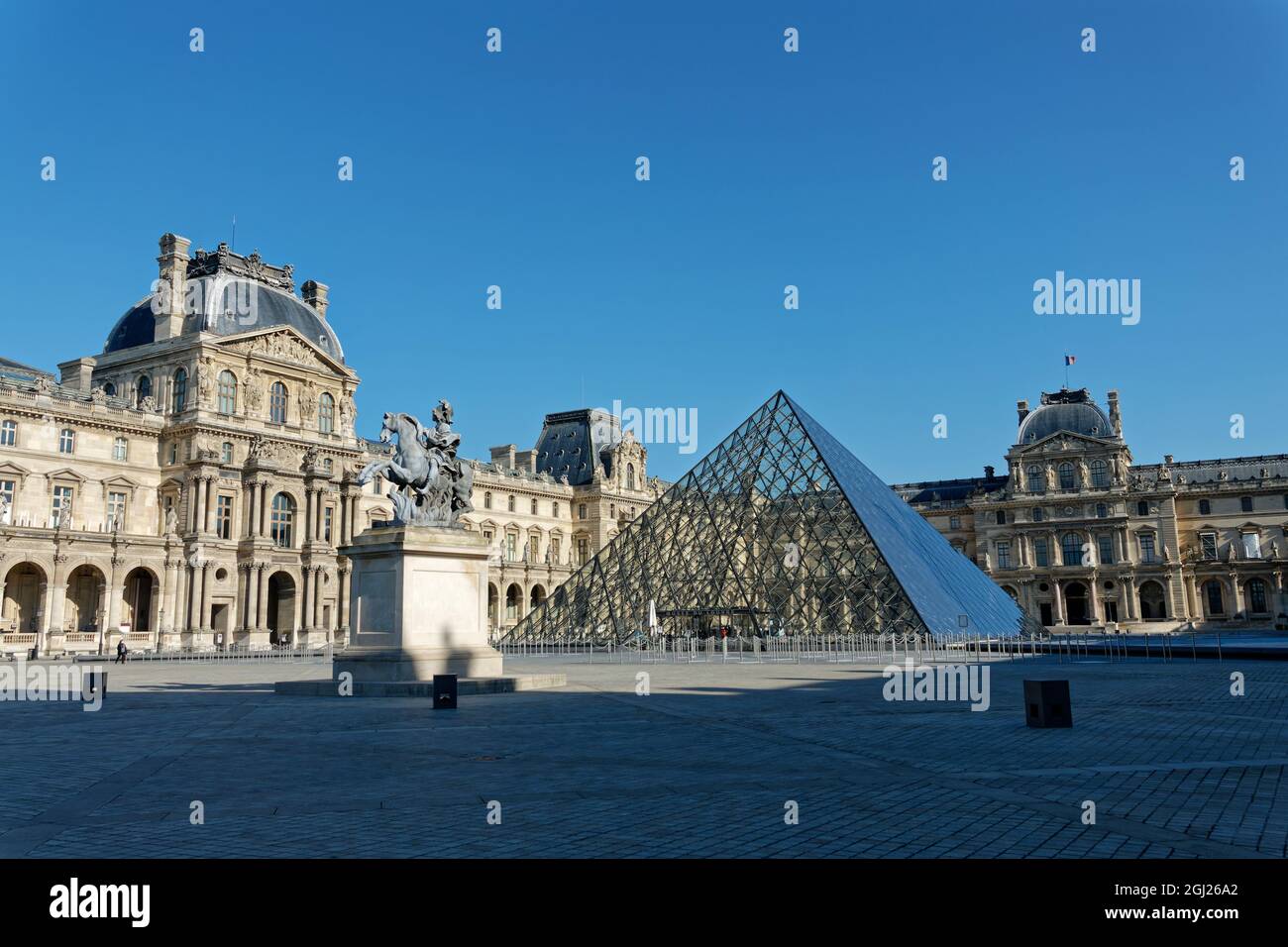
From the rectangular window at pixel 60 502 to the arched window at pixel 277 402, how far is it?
10.3 metres

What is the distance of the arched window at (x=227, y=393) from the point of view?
51438mm

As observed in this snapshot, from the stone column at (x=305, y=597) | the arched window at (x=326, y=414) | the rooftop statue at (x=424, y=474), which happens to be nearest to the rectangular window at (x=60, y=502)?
the stone column at (x=305, y=597)

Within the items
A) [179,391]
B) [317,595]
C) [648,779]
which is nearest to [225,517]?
[317,595]

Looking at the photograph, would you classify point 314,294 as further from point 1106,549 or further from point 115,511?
point 1106,549

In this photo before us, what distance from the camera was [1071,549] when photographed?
8062 centimetres

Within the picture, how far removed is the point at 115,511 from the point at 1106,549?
6878cm

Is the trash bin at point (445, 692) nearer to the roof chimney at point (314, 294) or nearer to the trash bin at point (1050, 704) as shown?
the trash bin at point (1050, 704)

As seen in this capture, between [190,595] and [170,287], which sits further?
[170,287]

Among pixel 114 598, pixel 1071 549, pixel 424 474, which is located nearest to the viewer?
pixel 424 474

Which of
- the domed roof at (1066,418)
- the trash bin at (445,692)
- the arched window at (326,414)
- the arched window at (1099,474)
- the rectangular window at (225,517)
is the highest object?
the domed roof at (1066,418)

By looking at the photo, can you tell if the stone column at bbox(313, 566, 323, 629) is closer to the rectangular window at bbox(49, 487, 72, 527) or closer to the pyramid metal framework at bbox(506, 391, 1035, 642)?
the rectangular window at bbox(49, 487, 72, 527)

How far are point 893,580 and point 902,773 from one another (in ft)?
89.3

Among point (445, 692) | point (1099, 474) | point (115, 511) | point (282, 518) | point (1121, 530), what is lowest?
point (445, 692)
